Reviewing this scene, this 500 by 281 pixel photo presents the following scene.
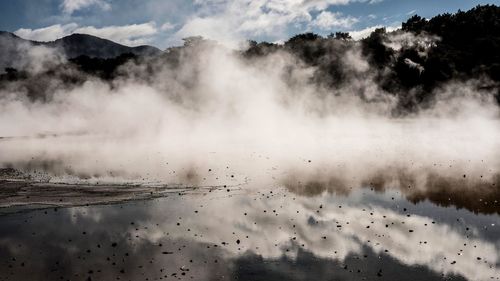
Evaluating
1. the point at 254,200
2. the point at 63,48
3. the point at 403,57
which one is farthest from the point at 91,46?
the point at 254,200

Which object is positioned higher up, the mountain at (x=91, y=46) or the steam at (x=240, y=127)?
the mountain at (x=91, y=46)

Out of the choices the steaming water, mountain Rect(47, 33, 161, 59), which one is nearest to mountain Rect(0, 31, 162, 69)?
mountain Rect(47, 33, 161, 59)

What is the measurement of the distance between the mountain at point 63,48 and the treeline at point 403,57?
10.1 meters

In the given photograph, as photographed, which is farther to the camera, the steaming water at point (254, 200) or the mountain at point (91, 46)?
the mountain at point (91, 46)

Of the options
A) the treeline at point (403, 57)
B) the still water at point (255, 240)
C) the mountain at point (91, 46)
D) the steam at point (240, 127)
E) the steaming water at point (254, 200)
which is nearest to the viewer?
the still water at point (255, 240)

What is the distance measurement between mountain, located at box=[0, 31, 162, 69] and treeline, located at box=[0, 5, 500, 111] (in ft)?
33.2

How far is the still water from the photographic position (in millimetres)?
9180

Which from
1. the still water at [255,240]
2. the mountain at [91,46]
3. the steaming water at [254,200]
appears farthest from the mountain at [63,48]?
the still water at [255,240]

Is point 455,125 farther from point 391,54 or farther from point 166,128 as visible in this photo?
point 166,128

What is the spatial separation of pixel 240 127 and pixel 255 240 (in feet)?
93.6

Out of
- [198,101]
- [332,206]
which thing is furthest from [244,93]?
[332,206]

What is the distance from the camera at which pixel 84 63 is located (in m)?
66.0

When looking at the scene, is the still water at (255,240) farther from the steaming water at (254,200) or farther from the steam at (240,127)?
the steam at (240,127)

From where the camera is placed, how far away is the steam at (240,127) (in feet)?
66.8
